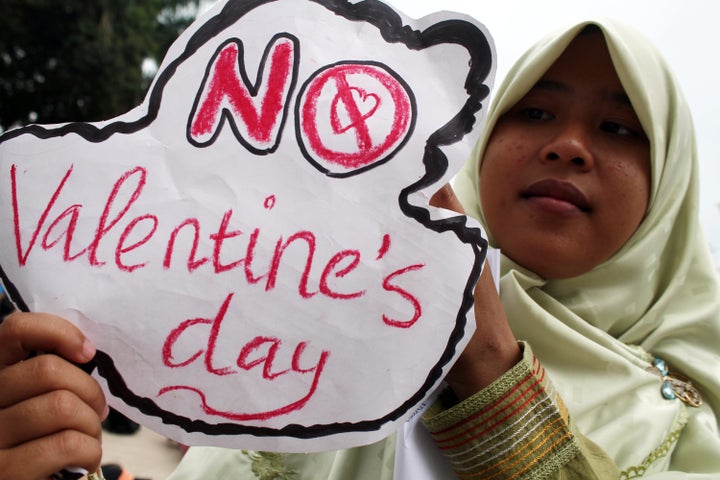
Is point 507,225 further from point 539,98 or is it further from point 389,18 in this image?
point 389,18

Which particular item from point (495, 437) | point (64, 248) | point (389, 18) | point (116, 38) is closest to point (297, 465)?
point (495, 437)

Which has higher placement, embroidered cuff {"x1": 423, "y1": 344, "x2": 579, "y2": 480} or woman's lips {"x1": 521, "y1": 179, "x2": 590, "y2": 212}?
woman's lips {"x1": 521, "y1": 179, "x2": 590, "y2": 212}

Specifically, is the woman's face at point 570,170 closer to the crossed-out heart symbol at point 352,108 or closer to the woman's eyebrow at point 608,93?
the woman's eyebrow at point 608,93

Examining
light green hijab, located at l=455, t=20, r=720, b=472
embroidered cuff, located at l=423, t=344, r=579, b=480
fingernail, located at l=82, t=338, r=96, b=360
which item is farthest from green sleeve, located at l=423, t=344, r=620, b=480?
fingernail, located at l=82, t=338, r=96, b=360

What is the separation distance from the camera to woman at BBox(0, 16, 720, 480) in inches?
27.5

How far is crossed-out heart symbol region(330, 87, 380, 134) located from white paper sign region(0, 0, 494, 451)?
0.03 feet

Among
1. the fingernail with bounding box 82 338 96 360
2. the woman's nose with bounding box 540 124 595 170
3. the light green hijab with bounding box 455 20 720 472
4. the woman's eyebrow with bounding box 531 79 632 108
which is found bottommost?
the light green hijab with bounding box 455 20 720 472

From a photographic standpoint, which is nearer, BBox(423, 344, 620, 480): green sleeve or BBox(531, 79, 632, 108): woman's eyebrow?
BBox(423, 344, 620, 480): green sleeve

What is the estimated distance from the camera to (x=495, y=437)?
20.6 inches

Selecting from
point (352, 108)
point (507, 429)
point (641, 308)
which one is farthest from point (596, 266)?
point (352, 108)

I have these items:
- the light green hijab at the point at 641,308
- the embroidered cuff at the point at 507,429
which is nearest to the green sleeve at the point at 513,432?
the embroidered cuff at the point at 507,429

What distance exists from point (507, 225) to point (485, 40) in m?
0.31

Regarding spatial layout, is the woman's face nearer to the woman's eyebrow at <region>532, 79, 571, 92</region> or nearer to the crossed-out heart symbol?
the woman's eyebrow at <region>532, 79, 571, 92</region>

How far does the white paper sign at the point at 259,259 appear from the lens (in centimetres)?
48
